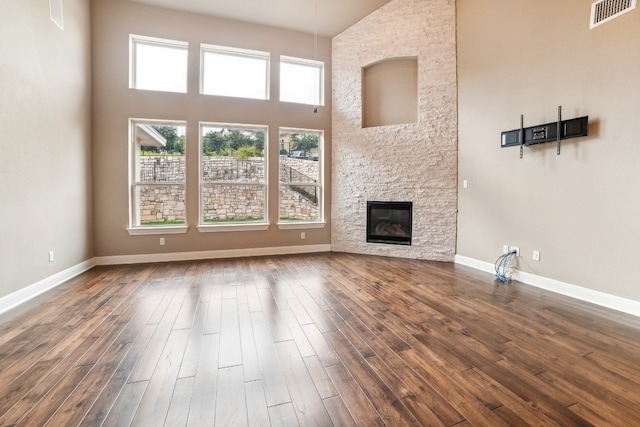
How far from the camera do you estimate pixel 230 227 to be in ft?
17.1

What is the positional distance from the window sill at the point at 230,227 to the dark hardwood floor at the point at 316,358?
1.73 meters

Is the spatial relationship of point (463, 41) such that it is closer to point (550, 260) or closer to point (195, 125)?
point (550, 260)

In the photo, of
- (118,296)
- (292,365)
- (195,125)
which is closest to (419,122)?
(195,125)

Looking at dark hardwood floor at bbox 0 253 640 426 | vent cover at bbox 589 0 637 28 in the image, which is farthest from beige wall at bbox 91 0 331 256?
vent cover at bbox 589 0 637 28

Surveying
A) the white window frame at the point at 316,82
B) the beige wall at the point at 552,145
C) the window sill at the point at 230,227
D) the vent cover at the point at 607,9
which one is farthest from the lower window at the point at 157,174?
the vent cover at the point at 607,9

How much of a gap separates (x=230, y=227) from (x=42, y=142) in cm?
270

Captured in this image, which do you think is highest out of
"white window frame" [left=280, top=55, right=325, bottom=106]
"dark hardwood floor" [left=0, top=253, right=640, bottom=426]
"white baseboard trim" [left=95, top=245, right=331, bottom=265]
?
"white window frame" [left=280, top=55, right=325, bottom=106]

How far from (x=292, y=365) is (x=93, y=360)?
53.6 inches

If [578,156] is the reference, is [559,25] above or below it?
above

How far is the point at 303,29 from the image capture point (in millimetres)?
5445

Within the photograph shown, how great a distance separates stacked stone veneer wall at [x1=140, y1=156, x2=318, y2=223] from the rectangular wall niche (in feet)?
5.55

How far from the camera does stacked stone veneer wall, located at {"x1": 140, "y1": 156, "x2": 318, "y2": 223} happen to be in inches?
193

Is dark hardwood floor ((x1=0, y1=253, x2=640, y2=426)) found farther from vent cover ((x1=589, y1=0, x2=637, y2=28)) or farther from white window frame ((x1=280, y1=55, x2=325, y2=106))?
white window frame ((x1=280, y1=55, x2=325, y2=106))

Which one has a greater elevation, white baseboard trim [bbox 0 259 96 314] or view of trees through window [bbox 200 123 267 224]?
view of trees through window [bbox 200 123 267 224]
